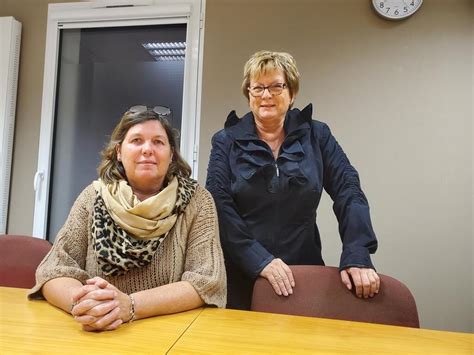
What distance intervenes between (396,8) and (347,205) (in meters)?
1.66

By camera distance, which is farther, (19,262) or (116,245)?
(19,262)

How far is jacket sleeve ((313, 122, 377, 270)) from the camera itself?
52.8 inches

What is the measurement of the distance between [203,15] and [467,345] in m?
2.52

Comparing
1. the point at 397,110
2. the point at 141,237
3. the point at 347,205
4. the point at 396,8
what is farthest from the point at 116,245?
the point at 396,8

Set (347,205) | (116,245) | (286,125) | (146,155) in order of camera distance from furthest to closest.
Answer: (286,125)
(347,205)
(146,155)
(116,245)

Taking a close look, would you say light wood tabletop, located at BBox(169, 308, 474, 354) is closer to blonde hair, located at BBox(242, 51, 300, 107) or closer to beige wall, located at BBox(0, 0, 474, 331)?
blonde hair, located at BBox(242, 51, 300, 107)

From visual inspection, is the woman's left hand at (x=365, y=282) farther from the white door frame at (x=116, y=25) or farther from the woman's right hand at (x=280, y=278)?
the white door frame at (x=116, y=25)

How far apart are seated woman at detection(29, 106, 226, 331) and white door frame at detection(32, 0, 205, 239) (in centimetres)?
125

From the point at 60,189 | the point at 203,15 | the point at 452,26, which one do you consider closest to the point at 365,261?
the point at 452,26

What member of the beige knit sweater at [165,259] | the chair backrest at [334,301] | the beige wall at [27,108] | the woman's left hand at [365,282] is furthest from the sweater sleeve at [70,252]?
the beige wall at [27,108]

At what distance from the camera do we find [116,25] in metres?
2.95

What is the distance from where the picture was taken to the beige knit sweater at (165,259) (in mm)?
1192

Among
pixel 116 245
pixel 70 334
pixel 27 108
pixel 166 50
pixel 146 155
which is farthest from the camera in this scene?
pixel 27 108

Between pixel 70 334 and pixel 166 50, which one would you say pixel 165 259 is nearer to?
pixel 70 334
